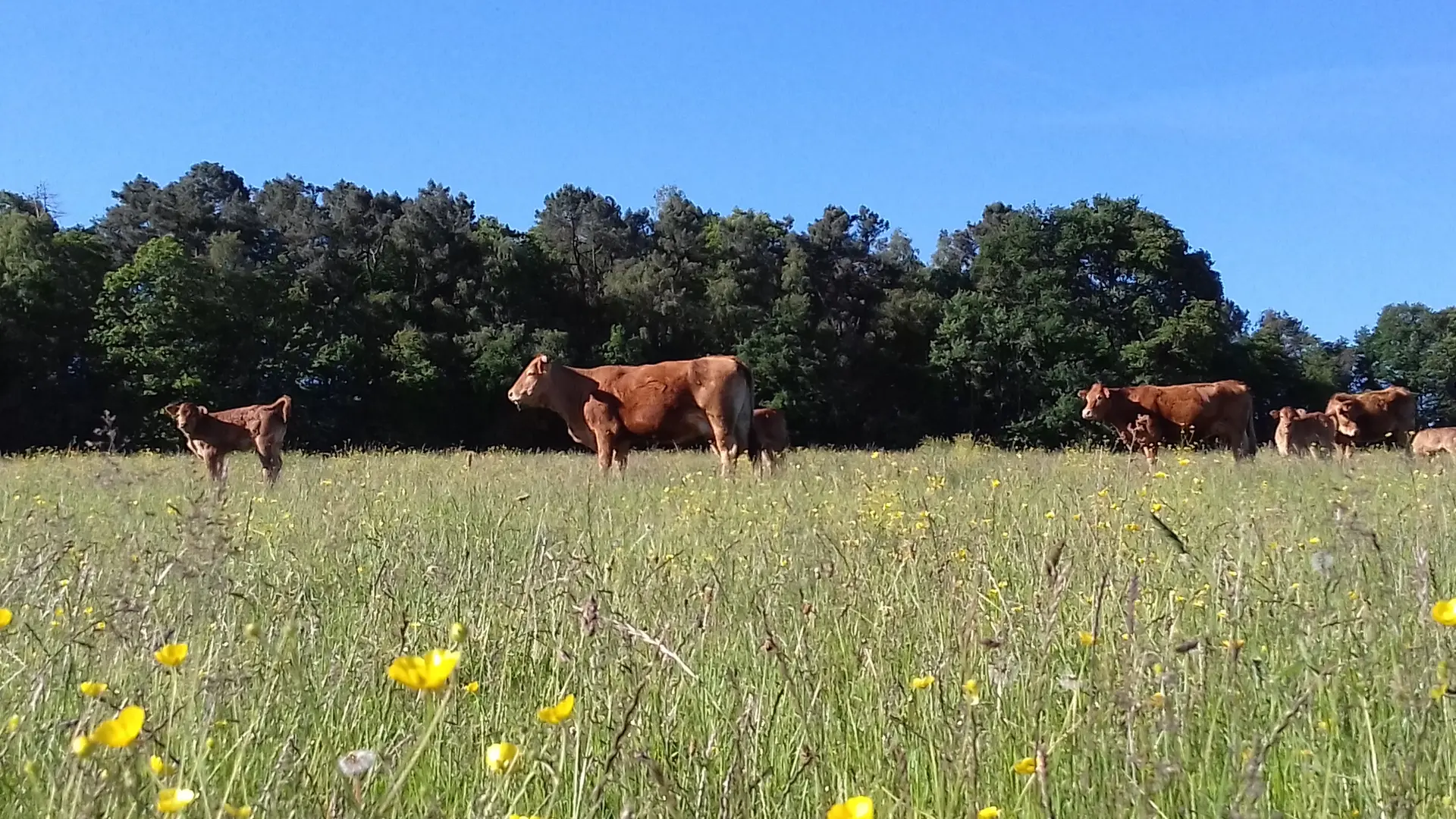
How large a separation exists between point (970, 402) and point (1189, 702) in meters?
43.0

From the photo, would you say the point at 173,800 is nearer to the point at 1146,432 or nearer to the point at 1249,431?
the point at 1146,432

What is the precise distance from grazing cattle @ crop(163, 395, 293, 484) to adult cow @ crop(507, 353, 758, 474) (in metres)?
3.07

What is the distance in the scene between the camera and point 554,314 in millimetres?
42281

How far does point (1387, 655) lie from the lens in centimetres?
273

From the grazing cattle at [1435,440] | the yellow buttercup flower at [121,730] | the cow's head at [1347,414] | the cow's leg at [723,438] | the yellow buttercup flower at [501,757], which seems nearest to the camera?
the yellow buttercup flower at [121,730]

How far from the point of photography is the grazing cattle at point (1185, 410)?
1831 cm

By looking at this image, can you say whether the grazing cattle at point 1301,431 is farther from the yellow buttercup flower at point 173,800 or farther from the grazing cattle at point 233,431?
the yellow buttercup flower at point 173,800

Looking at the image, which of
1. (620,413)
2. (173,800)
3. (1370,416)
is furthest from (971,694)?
(1370,416)

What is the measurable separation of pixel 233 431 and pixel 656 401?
18.3 feet

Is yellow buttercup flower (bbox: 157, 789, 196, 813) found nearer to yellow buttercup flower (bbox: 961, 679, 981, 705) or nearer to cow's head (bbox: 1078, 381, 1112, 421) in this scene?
yellow buttercup flower (bbox: 961, 679, 981, 705)

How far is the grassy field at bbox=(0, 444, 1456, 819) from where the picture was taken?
187 centimetres

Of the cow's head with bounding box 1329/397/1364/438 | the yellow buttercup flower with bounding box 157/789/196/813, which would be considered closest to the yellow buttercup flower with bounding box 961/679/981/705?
the yellow buttercup flower with bounding box 157/789/196/813

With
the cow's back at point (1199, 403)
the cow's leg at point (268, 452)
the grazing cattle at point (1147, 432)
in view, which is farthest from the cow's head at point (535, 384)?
the cow's back at point (1199, 403)

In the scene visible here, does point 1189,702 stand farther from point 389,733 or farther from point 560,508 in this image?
point 560,508
